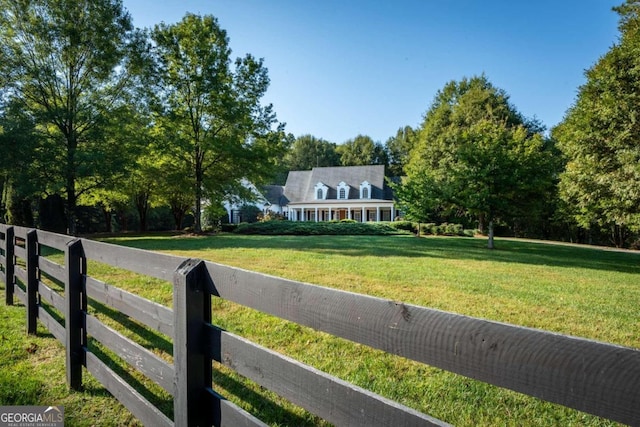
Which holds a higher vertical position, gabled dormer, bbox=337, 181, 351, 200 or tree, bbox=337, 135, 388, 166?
tree, bbox=337, 135, 388, 166

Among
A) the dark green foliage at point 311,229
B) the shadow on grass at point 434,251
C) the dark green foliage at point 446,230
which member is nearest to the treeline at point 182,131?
the shadow on grass at point 434,251

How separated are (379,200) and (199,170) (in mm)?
25079

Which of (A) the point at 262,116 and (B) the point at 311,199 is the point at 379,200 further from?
(A) the point at 262,116

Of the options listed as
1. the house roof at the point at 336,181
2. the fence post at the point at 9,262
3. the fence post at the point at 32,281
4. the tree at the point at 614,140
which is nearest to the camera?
the fence post at the point at 32,281

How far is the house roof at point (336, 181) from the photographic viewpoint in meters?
41.7

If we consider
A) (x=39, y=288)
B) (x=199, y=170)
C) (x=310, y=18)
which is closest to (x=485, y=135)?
(x=310, y=18)

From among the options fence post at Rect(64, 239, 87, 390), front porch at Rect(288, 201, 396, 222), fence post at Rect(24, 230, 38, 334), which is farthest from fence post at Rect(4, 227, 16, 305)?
front porch at Rect(288, 201, 396, 222)

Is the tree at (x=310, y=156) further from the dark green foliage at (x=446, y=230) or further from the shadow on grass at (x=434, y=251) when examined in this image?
the shadow on grass at (x=434, y=251)

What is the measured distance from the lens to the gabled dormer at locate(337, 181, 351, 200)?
1665 inches

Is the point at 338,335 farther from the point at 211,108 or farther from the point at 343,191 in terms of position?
the point at 343,191

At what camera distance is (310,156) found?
6197cm

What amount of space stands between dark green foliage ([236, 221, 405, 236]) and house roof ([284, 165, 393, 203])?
1502 cm

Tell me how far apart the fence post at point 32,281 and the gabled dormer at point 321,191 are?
3860 cm

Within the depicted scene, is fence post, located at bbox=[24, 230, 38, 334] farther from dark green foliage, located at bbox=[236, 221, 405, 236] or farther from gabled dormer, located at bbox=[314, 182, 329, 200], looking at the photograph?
gabled dormer, located at bbox=[314, 182, 329, 200]
